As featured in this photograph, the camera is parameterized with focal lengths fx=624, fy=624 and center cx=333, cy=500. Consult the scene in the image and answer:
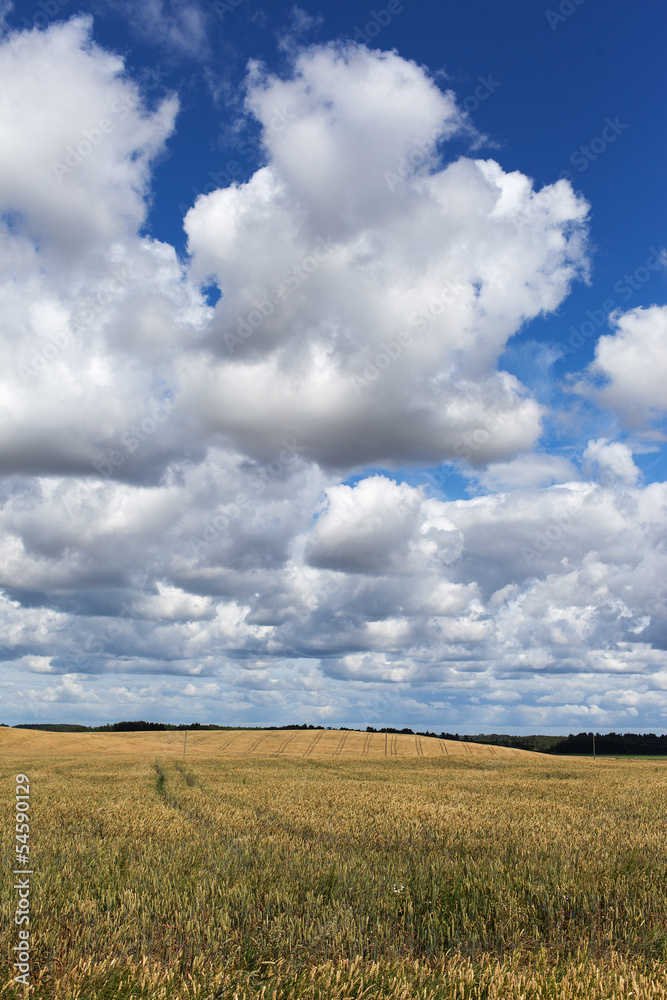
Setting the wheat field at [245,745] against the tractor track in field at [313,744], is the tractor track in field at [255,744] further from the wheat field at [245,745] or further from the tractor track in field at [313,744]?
the tractor track in field at [313,744]

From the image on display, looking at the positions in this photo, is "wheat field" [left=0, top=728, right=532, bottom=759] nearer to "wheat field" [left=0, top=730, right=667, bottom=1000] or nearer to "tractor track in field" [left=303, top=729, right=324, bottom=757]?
"tractor track in field" [left=303, top=729, right=324, bottom=757]

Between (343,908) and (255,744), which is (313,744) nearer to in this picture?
(255,744)

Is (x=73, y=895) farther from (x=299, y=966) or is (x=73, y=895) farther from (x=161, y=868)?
(x=299, y=966)

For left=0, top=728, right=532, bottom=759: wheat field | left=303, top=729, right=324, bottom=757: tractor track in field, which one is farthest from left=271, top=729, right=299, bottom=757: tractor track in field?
left=303, top=729, right=324, bottom=757: tractor track in field

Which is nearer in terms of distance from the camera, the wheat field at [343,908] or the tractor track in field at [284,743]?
the wheat field at [343,908]

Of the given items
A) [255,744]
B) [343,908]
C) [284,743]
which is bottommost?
[255,744]

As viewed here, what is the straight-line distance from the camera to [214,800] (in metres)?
19.2

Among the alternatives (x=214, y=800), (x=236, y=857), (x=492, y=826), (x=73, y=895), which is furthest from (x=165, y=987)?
(x=214, y=800)

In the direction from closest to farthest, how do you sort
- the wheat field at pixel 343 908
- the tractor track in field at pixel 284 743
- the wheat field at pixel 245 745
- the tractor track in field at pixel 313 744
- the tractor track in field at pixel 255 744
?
the wheat field at pixel 343 908
the wheat field at pixel 245 745
the tractor track in field at pixel 313 744
the tractor track in field at pixel 284 743
the tractor track in field at pixel 255 744

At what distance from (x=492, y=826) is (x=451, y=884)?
508 centimetres

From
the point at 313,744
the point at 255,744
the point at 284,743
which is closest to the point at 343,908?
the point at 284,743

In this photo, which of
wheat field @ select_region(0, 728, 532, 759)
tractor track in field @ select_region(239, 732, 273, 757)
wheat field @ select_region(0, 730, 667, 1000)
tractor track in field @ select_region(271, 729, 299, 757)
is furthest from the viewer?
tractor track in field @ select_region(239, 732, 273, 757)

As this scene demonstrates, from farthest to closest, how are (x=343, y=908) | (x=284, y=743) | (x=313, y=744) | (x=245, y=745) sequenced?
(x=313, y=744) → (x=245, y=745) → (x=284, y=743) → (x=343, y=908)

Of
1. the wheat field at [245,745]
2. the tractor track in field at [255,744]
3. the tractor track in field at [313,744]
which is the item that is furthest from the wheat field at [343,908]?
the tractor track in field at [255,744]
